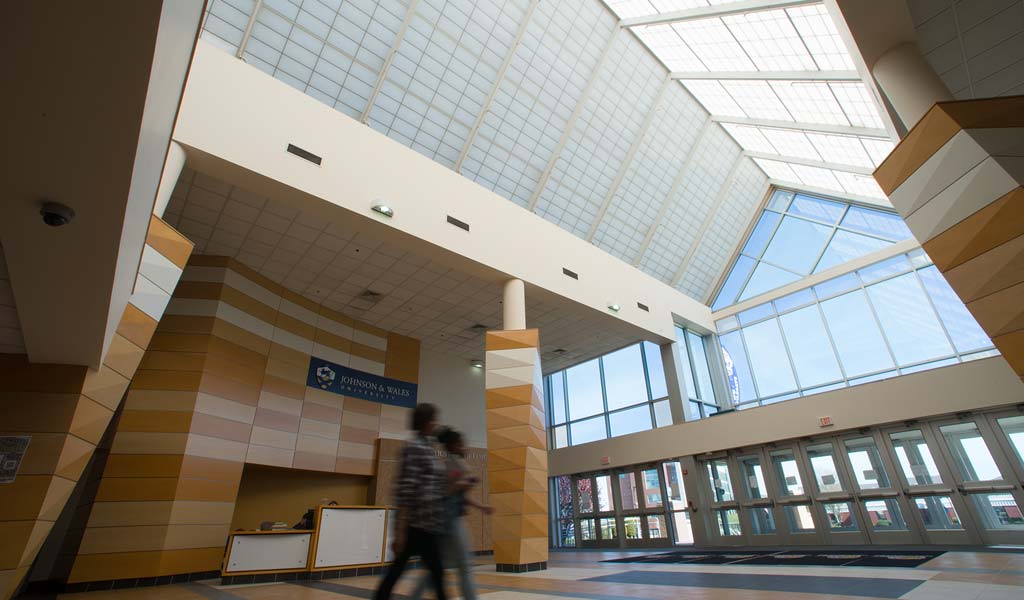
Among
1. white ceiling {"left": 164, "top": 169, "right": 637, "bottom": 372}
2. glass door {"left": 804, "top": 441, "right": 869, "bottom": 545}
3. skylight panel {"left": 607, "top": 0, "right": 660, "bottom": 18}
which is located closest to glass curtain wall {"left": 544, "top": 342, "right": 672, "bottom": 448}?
white ceiling {"left": 164, "top": 169, "right": 637, "bottom": 372}

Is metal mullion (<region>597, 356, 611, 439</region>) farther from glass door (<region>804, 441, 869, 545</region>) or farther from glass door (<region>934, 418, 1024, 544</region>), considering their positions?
glass door (<region>934, 418, 1024, 544</region>)

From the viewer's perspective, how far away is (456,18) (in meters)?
11.5

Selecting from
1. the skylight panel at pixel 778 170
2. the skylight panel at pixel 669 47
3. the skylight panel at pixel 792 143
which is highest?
the skylight panel at pixel 669 47

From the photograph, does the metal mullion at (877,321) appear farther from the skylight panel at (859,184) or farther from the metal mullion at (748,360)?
the metal mullion at (748,360)

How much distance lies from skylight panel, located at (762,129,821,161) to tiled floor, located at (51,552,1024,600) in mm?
11992

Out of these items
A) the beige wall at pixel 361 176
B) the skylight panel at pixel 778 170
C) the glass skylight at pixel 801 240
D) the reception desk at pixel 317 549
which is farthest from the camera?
the skylight panel at pixel 778 170

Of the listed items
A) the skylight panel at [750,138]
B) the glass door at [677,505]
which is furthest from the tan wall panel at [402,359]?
the skylight panel at [750,138]

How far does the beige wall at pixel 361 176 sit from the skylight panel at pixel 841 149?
24.7 feet

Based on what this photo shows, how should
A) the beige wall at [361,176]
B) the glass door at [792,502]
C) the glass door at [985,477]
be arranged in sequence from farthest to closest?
the glass door at [792,502]
the glass door at [985,477]
the beige wall at [361,176]

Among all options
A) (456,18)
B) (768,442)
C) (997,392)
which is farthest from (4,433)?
(997,392)

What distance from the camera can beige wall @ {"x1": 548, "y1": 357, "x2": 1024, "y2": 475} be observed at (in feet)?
32.7

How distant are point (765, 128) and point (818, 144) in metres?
1.64

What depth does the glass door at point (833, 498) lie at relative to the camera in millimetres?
11180

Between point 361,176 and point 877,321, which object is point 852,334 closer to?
point 877,321
